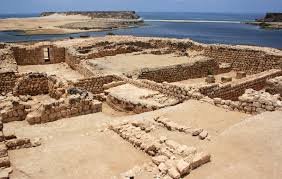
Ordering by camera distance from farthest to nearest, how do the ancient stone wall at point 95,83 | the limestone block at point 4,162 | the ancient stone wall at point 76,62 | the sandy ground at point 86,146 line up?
the ancient stone wall at point 76,62
the ancient stone wall at point 95,83
the sandy ground at point 86,146
the limestone block at point 4,162

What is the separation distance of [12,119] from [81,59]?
1049cm

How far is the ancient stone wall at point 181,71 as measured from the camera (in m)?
19.5

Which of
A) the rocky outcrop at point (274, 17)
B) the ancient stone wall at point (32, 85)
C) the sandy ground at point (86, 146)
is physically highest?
the sandy ground at point (86, 146)

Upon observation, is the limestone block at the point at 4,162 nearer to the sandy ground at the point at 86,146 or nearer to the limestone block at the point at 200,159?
the sandy ground at the point at 86,146

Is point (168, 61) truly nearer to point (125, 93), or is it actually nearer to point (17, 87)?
point (125, 93)

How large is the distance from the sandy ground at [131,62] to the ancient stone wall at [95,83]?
1626 millimetres

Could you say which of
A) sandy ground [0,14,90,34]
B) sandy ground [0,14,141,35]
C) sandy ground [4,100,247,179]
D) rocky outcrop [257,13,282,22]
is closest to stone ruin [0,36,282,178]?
sandy ground [4,100,247,179]

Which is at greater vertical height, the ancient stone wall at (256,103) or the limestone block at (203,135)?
the ancient stone wall at (256,103)

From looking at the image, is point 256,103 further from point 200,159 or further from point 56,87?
point 56,87

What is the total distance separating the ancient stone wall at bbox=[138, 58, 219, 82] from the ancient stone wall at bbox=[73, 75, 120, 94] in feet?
6.31

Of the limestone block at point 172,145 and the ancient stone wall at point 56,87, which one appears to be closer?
the limestone block at point 172,145

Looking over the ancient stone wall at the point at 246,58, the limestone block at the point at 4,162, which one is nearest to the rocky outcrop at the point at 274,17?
the ancient stone wall at the point at 246,58

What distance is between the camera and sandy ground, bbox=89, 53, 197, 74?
20011 millimetres

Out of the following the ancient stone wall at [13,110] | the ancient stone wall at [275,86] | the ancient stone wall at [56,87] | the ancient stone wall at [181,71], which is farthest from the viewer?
the ancient stone wall at [181,71]
